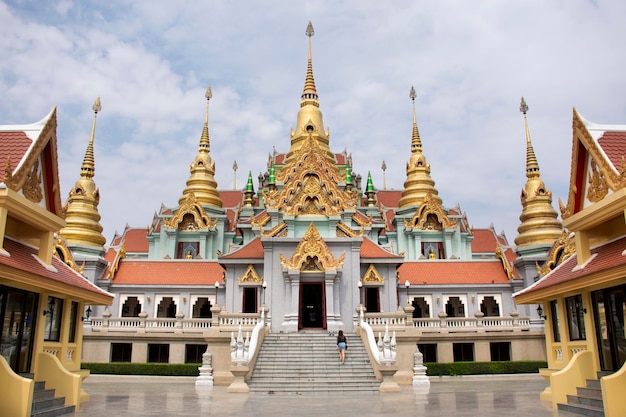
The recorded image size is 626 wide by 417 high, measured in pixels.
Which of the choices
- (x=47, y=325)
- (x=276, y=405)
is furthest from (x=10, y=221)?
(x=276, y=405)

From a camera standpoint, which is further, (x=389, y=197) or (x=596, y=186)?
(x=389, y=197)

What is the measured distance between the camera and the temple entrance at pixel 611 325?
11.3 meters

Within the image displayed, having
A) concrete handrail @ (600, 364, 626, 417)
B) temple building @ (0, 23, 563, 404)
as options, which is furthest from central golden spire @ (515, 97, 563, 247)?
concrete handrail @ (600, 364, 626, 417)

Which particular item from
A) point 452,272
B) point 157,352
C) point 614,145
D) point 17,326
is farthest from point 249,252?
point 614,145

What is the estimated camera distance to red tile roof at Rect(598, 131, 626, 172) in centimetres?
1204

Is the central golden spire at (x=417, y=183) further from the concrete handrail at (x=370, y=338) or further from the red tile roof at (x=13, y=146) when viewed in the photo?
the red tile roof at (x=13, y=146)

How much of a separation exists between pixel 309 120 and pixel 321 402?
33.2m

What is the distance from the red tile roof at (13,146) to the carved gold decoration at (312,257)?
13211mm

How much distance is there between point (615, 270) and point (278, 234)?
55.4 ft

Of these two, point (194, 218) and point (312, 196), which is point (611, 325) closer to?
point (312, 196)

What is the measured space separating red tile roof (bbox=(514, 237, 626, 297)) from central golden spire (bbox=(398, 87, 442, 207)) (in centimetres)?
2903

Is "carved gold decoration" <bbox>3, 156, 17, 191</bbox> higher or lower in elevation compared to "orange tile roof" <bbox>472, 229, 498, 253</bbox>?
lower

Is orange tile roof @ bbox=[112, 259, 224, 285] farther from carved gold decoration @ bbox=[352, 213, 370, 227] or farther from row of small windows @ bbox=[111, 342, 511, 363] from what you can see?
carved gold decoration @ bbox=[352, 213, 370, 227]

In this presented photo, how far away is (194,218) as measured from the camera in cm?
4272
